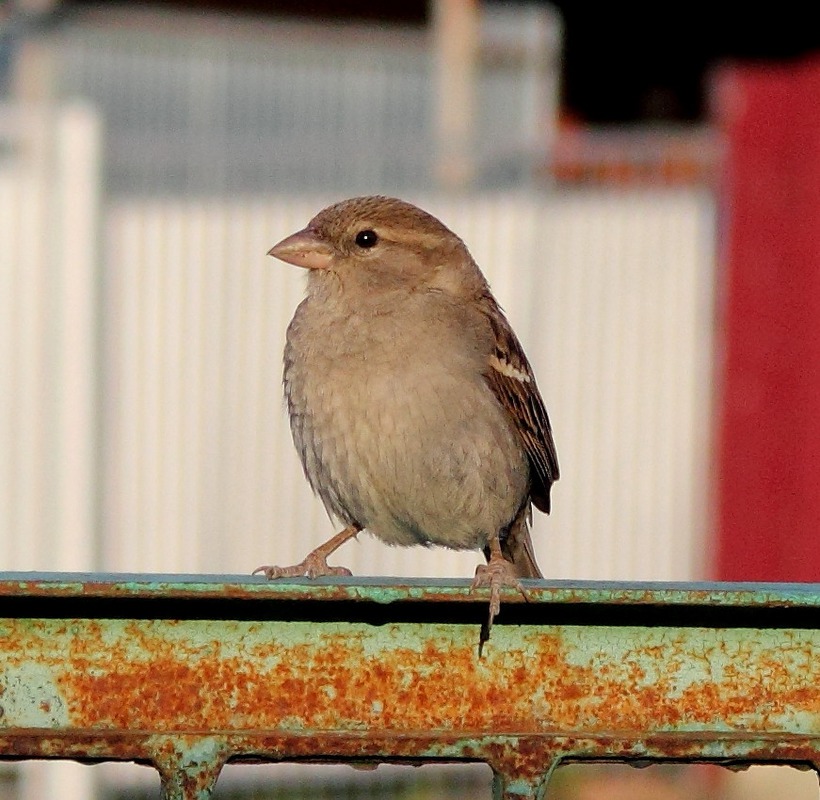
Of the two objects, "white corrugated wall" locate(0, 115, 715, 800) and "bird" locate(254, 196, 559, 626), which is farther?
"white corrugated wall" locate(0, 115, 715, 800)

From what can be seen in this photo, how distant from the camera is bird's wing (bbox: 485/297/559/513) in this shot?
177 inches

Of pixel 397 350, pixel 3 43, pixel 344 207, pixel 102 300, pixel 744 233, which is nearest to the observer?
pixel 397 350

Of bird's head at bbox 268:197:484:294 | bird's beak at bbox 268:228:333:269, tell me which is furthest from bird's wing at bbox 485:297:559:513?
bird's beak at bbox 268:228:333:269

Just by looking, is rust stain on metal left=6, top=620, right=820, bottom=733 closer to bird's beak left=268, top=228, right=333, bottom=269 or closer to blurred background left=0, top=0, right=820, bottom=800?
bird's beak left=268, top=228, right=333, bottom=269

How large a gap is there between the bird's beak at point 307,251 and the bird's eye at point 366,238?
0.28 ft

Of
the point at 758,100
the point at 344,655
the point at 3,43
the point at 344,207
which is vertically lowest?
the point at 344,655

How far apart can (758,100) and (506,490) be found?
223 inches

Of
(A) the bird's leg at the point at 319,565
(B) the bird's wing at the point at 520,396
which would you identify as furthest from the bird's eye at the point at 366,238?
(A) the bird's leg at the point at 319,565

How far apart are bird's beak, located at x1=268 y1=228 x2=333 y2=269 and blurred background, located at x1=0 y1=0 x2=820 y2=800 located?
385cm

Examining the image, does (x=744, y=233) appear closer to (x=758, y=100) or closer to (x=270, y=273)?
(x=758, y=100)

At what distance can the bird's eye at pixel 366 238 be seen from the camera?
4.59m

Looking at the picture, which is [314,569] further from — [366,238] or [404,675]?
[404,675]

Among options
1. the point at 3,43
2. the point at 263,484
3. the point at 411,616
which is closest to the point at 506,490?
the point at 411,616

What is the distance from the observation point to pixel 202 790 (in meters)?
2.40
